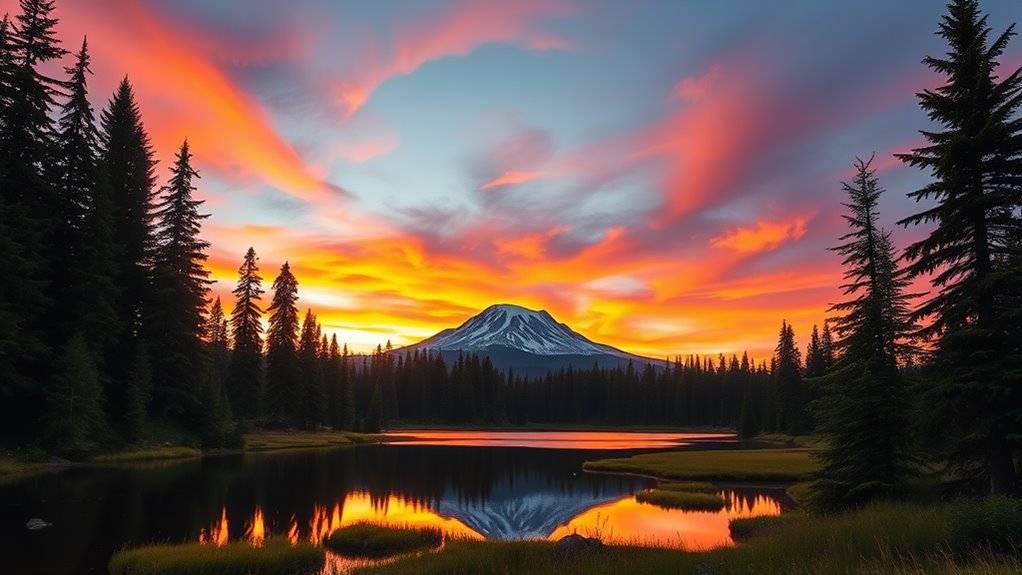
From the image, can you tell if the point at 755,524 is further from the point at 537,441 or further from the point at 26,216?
the point at 537,441

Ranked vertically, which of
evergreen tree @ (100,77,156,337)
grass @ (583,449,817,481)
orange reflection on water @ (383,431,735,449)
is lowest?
orange reflection on water @ (383,431,735,449)

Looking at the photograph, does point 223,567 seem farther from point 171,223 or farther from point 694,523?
point 171,223

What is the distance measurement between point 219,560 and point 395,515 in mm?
14210

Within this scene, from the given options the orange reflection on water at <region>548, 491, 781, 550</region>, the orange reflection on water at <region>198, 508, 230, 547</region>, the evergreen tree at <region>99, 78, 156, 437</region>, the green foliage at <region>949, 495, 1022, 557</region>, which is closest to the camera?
the green foliage at <region>949, 495, 1022, 557</region>

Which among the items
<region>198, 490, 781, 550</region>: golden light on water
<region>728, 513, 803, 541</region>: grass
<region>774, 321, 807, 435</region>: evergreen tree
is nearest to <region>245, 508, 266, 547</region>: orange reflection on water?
<region>198, 490, 781, 550</region>: golden light on water

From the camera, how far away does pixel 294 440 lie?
7750 cm

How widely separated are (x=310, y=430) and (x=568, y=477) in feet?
177

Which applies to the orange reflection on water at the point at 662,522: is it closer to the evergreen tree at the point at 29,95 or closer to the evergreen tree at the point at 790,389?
the evergreen tree at the point at 29,95

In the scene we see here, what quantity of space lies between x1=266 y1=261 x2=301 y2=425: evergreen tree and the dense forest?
0.83ft

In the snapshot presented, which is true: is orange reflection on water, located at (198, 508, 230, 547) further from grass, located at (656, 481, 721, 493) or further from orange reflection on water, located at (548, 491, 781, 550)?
grass, located at (656, 481, 721, 493)

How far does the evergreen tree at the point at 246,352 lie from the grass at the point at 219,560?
65.8 m

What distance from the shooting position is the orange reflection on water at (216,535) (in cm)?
2281

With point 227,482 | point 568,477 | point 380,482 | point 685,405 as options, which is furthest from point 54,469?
point 685,405

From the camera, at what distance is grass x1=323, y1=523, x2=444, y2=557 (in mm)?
23328
